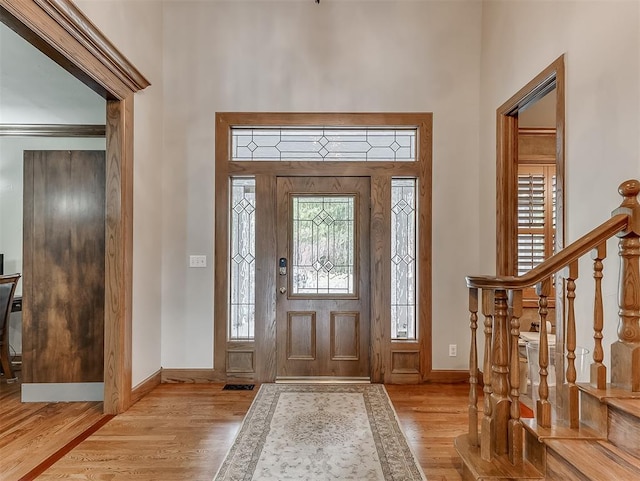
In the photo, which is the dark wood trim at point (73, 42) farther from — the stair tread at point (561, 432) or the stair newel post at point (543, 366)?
the stair tread at point (561, 432)

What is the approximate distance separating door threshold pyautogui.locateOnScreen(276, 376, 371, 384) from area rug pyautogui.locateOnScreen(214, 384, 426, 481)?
0.22 metres

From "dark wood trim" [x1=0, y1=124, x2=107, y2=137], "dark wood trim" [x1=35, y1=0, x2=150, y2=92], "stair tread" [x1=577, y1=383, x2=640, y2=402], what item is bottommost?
"stair tread" [x1=577, y1=383, x2=640, y2=402]

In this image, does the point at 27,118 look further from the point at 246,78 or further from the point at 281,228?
the point at 281,228

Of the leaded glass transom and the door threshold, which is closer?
the door threshold

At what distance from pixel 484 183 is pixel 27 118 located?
4774 mm

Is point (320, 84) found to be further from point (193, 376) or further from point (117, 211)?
point (193, 376)

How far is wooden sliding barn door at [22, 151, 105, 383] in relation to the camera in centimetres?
304

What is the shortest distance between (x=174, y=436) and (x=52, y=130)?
Answer: 3406mm

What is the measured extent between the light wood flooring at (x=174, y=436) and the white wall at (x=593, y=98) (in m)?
1.13

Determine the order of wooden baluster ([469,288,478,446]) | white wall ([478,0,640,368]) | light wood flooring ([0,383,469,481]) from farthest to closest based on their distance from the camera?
light wood flooring ([0,383,469,481]) < wooden baluster ([469,288,478,446]) < white wall ([478,0,640,368])

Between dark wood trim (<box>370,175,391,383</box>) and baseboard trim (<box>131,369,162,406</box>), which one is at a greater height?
dark wood trim (<box>370,175,391,383</box>)

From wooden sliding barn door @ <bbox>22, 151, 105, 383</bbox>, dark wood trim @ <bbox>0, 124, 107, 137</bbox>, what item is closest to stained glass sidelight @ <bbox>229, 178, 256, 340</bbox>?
wooden sliding barn door @ <bbox>22, 151, 105, 383</bbox>

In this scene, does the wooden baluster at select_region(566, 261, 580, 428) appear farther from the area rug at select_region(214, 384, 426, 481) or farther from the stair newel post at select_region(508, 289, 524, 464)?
the area rug at select_region(214, 384, 426, 481)

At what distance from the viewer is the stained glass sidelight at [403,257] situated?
11.9 ft
